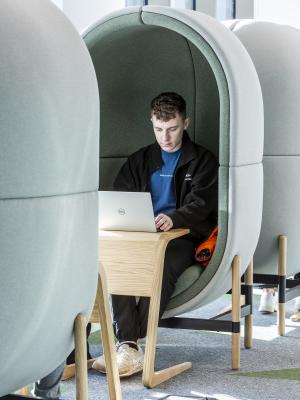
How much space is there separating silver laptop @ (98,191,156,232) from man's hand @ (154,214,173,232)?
109 mm

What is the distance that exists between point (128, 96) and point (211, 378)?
151cm

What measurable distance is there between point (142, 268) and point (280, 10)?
14.7 feet

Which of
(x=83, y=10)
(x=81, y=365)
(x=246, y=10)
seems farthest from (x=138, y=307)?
(x=246, y=10)

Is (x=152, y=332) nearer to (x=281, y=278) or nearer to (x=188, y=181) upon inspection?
(x=188, y=181)

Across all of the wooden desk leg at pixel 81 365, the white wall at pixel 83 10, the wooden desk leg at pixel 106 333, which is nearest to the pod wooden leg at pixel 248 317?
the wooden desk leg at pixel 106 333

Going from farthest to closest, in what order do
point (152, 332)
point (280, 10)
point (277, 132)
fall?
1. point (280, 10)
2. point (277, 132)
3. point (152, 332)

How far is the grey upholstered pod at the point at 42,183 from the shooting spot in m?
2.15

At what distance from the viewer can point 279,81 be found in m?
4.24

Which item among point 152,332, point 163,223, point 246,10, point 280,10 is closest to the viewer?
point 152,332

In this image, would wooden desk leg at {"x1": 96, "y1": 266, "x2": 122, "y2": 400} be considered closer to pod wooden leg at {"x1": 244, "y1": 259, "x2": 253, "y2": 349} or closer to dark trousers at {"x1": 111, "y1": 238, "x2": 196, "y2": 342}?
dark trousers at {"x1": 111, "y1": 238, "x2": 196, "y2": 342}

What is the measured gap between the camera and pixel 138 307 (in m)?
3.63

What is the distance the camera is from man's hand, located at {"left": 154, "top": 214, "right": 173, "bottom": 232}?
359cm

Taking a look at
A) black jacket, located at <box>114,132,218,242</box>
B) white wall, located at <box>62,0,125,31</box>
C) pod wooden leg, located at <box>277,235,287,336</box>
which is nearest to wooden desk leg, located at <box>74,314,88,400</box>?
black jacket, located at <box>114,132,218,242</box>

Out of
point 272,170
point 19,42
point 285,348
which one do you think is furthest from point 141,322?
point 19,42
